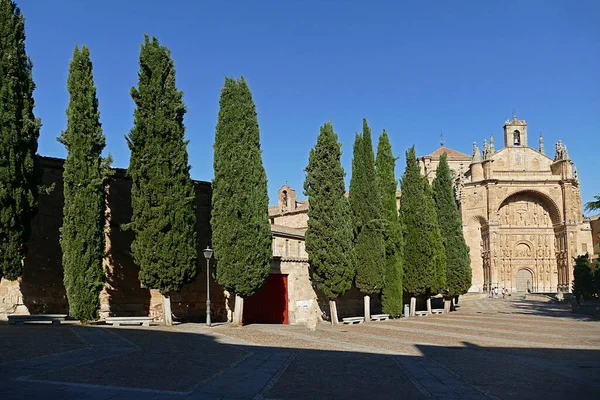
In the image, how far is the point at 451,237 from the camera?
116 ft

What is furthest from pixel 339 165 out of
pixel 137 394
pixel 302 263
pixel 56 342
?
pixel 137 394

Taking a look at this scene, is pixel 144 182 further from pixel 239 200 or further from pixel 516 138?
pixel 516 138

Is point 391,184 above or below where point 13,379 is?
above

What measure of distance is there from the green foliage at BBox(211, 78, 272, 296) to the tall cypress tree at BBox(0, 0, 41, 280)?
5.86 meters

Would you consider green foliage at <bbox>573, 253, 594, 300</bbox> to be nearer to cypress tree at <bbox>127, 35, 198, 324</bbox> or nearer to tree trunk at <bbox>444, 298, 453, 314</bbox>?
tree trunk at <bbox>444, 298, 453, 314</bbox>

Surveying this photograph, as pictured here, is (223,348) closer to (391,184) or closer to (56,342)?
(56,342)

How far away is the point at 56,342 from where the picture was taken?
11.6 metres

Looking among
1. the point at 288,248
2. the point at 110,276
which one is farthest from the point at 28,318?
the point at 288,248

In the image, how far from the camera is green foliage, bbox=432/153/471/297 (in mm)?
34469

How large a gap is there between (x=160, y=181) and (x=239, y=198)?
9.15ft

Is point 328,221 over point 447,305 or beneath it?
over

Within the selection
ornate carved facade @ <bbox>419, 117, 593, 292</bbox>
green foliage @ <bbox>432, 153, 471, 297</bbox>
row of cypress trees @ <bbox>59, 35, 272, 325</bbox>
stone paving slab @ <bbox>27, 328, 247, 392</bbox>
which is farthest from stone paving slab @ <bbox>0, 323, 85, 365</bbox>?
ornate carved facade @ <bbox>419, 117, 593, 292</bbox>

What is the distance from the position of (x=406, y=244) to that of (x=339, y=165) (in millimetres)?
9038

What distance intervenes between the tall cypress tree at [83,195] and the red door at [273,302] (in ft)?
25.9
